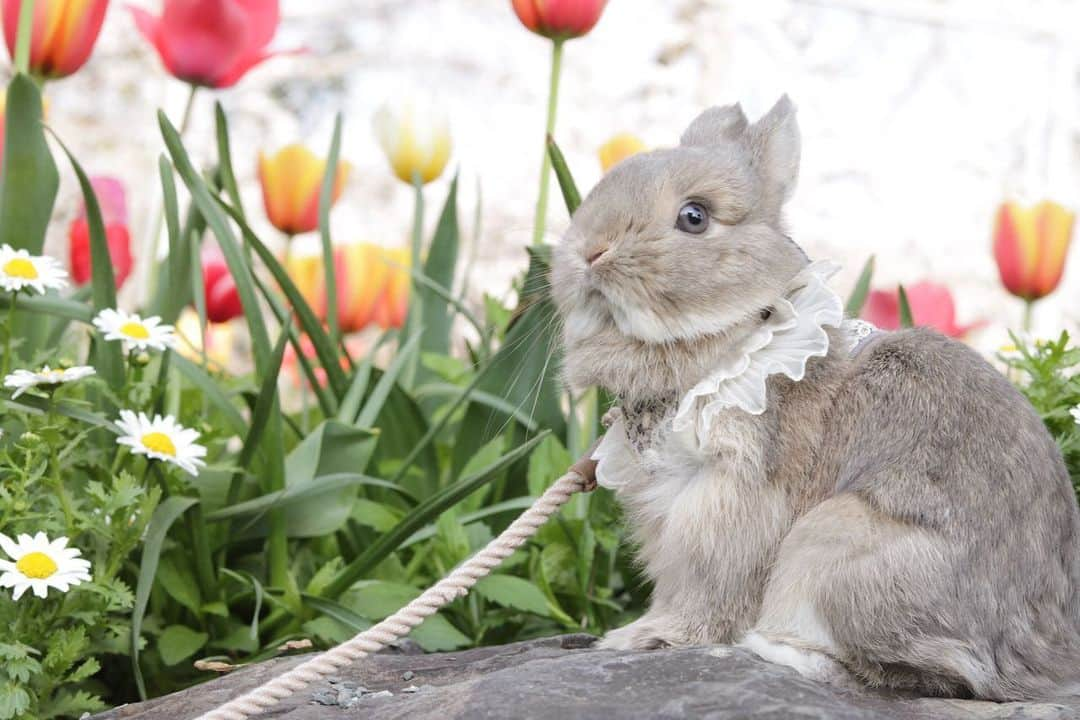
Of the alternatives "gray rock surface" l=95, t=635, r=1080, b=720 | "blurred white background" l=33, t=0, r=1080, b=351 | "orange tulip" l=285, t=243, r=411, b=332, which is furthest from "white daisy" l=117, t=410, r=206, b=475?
"blurred white background" l=33, t=0, r=1080, b=351

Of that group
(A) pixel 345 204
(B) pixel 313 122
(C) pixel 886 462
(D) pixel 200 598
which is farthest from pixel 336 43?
(C) pixel 886 462

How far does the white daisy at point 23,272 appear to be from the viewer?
7.95 feet

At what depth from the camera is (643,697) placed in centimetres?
168

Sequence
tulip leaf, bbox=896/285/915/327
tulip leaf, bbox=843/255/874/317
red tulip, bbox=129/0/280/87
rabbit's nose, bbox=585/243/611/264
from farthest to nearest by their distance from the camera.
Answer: tulip leaf, bbox=843/255/874/317, tulip leaf, bbox=896/285/915/327, red tulip, bbox=129/0/280/87, rabbit's nose, bbox=585/243/611/264

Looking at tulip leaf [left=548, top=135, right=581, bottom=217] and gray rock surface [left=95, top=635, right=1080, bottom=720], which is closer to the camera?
gray rock surface [left=95, top=635, right=1080, bottom=720]

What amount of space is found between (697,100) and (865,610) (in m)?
4.23

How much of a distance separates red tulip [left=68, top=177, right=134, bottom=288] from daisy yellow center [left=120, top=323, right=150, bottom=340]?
2.10ft

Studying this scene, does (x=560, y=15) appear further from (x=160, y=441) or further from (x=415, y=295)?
(x=160, y=441)

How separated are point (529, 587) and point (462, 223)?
327cm

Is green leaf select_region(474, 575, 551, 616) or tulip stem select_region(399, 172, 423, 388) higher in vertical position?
tulip stem select_region(399, 172, 423, 388)

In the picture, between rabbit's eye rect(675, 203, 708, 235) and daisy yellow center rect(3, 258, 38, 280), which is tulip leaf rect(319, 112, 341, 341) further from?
rabbit's eye rect(675, 203, 708, 235)

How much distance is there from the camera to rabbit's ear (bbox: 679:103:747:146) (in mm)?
2107

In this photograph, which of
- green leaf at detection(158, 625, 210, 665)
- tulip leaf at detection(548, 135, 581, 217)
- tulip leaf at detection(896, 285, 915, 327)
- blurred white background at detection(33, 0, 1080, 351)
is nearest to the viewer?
green leaf at detection(158, 625, 210, 665)

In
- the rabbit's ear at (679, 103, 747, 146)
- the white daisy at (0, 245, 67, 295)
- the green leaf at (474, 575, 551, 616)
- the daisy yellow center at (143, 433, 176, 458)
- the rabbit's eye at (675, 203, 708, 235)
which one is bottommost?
the green leaf at (474, 575, 551, 616)
